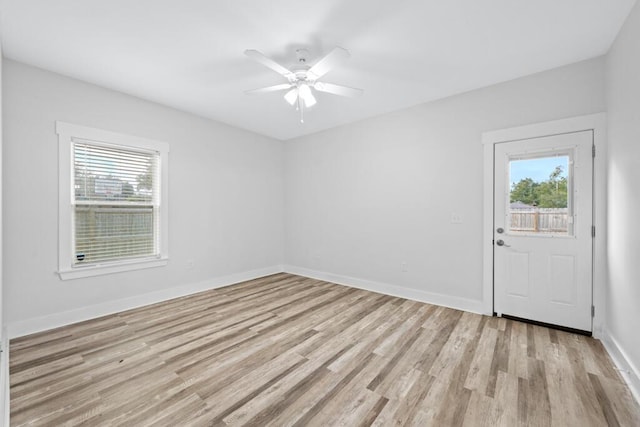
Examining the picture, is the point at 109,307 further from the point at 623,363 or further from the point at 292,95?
the point at 623,363

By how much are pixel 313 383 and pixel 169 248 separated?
2.98 meters

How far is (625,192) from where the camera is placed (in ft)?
7.20

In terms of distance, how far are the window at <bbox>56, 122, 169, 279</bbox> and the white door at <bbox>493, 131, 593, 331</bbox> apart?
444cm

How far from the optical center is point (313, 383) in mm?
2023

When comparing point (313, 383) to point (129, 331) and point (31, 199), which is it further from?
point (31, 199)

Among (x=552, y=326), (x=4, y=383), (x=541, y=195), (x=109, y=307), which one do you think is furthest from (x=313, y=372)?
(x=541, y=195)

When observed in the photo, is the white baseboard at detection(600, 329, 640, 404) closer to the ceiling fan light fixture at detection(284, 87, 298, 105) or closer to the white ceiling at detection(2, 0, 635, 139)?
the white ceiling at detection(2, 0, 635, 139)

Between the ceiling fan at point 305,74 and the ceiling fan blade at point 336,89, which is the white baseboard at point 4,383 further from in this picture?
the ceiling fan blade at point 336,89

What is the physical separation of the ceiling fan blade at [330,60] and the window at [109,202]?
2.59 m

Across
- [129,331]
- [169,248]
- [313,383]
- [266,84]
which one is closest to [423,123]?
[266,84]

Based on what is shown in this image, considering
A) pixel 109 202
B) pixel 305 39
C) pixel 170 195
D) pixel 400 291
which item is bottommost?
pixel 400 291

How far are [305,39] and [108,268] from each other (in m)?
3.45

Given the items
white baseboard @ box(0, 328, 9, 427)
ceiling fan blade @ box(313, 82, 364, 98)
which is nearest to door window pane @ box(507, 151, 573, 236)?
ceiling fan blade @ box(313, 82, 364, 98)

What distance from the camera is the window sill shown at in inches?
121
